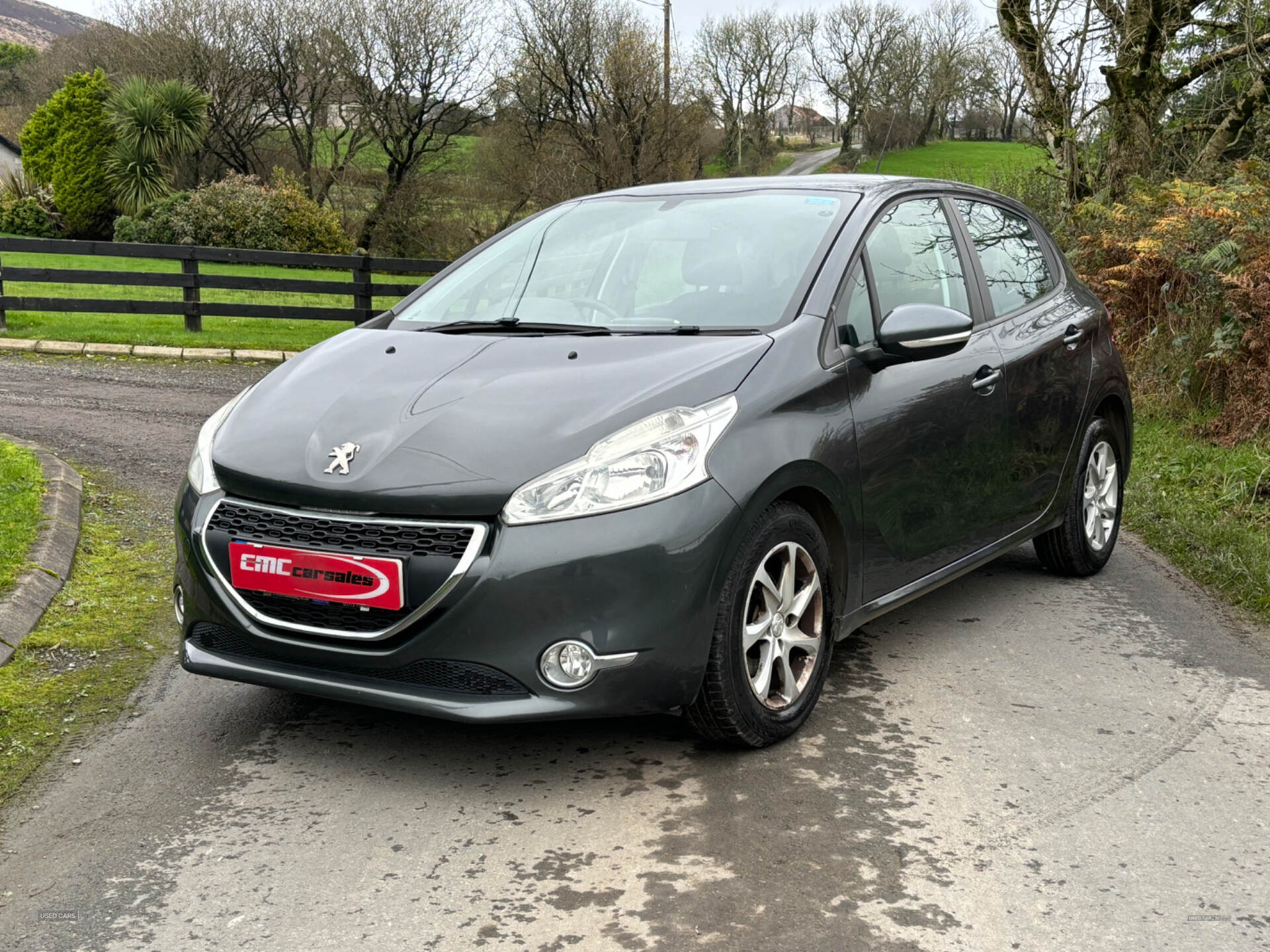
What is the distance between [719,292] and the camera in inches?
174

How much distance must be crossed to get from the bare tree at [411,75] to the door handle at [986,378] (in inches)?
1484

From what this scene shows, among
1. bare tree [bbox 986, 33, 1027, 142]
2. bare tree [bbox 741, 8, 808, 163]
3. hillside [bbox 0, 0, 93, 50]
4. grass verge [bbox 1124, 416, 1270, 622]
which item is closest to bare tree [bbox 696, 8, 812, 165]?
bare tree [bbox 741, 8, 808, 163]

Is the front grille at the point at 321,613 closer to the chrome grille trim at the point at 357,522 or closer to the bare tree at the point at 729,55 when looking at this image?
the chrome grille trim at the point at 357,522

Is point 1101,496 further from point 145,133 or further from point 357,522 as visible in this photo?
point 145,133

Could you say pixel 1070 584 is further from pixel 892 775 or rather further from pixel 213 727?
pixel 213 727

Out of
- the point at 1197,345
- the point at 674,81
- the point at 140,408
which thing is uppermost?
the point at 674,81

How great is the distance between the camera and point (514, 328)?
446cm

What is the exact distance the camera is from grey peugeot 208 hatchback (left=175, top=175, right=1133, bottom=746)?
11.1 ft

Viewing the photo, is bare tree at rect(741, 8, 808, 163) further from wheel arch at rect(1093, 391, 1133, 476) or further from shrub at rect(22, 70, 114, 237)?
wheel arch at rect(1093, 391, 1133, 476)

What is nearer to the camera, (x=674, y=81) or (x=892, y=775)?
(x=892, y=775)

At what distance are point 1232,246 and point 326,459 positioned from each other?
785 cm

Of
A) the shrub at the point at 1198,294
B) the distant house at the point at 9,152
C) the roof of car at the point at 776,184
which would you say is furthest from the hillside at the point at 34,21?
the roof of car at the point at 776,184

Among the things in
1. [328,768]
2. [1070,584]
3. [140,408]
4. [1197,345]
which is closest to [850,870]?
[328,768]

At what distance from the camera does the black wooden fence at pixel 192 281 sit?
54.0ft
